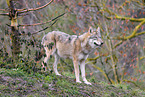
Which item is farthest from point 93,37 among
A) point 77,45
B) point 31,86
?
point 31,86

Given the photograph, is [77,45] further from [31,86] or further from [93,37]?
[31,86]

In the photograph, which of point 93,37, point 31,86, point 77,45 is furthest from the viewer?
point 77,45

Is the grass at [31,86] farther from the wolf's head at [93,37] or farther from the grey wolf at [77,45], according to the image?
the wolf's head at [93,37]

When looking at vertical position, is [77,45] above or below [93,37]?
below

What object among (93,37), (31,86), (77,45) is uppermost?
(93,37)

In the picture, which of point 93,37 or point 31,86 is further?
point 93,37

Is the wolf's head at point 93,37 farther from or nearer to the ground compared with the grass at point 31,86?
farther from the ground

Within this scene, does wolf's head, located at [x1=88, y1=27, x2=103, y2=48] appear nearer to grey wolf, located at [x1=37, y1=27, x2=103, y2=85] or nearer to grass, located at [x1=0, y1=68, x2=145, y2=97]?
grey wolf, located at [x1=37, y1=27, x2=103, y2=85]

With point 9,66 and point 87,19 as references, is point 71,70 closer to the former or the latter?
point 87,19

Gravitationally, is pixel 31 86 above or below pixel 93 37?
below

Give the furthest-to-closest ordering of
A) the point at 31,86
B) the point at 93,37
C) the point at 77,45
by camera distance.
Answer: the point at 77,45 → the point at 93,37 → the point at 31,86

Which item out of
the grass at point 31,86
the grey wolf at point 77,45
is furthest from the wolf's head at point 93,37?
the grass at point 31,86

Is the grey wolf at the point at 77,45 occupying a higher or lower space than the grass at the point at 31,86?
higher

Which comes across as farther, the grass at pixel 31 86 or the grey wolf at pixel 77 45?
the grey wolf at pixel 77 45
